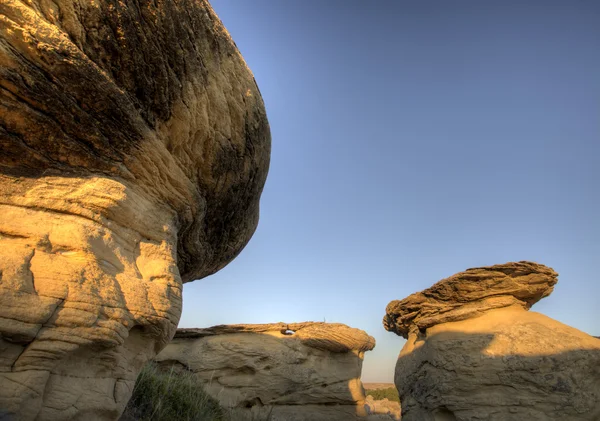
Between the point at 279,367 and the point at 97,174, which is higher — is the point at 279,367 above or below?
below

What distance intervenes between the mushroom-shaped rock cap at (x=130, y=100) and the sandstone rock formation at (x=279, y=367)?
785 centimetres

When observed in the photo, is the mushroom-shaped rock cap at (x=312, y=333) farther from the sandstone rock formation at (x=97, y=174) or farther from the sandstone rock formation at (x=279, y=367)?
the sandstone rock formation at (x=97, y=174)

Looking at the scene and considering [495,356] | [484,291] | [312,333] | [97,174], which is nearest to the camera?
[97,174]

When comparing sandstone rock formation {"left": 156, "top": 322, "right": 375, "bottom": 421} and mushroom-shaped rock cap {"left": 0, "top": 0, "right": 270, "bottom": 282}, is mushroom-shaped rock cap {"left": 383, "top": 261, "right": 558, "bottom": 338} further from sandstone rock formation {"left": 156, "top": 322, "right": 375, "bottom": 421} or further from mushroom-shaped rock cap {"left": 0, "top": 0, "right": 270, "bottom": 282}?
mushroom-shaped rock cap {"left": 0, "top": 0, "right": 270, "bottom": 282}

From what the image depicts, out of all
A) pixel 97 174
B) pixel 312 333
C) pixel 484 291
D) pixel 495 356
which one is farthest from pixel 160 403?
pixel 312 333

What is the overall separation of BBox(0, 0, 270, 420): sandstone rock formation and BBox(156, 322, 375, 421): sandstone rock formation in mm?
8157

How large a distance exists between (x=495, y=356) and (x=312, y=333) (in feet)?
20.7

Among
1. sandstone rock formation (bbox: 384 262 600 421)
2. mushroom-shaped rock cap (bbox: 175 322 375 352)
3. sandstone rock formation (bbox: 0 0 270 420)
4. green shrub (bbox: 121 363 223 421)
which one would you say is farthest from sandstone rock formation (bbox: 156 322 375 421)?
sandstone rock formation (bbox: 0 0 270 420)

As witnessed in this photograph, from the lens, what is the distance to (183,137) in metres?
3.95

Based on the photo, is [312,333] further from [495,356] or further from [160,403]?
[160,403]

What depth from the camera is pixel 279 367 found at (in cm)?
1120

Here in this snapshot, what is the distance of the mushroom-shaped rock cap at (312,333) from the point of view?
11.7 m

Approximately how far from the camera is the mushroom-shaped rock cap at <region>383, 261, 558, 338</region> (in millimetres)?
7531

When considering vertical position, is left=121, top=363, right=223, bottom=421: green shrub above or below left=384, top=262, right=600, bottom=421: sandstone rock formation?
below
